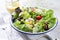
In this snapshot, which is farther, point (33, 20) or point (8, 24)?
point (8, 24)

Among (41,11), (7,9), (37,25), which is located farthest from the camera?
(7,9)

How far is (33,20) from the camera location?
96 centimetres

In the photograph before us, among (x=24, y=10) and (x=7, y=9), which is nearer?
(x=24, y=10)

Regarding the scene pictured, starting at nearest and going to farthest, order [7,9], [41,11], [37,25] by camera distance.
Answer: [37,25], [41,11], [7,9]

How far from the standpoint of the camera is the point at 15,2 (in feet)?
4.10

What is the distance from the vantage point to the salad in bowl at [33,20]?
0.90m

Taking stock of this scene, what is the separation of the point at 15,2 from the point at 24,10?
0.22 metres

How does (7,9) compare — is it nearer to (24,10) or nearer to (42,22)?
(24,10)

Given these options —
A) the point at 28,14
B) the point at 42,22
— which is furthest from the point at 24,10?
the point at 42,22

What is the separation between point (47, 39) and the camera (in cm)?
93

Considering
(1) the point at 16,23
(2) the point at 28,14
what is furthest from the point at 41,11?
(1) the point at 16,23

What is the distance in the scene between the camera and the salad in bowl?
904 millimetres

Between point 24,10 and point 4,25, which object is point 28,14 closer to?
point 24,10

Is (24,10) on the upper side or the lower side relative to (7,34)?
upper
